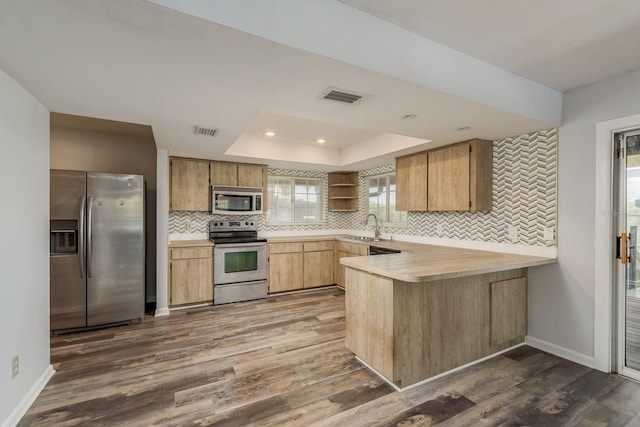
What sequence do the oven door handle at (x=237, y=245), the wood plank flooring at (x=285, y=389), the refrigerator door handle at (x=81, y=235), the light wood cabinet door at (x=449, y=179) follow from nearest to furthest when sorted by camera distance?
the wood plank flooring at (x=285, y=389) < the refrigerator door handle at (x=81, y=235) < the light wood cabinet door at (x=449, y=179) < the oven door handle at (x=237, y=245)

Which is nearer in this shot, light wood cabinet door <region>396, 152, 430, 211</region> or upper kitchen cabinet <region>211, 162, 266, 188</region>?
light wood cabinet door <region>396, 152, 430, 211</region>

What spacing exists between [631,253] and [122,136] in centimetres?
599

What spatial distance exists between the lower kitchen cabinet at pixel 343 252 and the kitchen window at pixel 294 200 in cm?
93

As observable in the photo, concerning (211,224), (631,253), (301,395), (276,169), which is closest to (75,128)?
(211,224)

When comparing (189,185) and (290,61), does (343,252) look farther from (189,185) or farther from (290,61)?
(290,61)

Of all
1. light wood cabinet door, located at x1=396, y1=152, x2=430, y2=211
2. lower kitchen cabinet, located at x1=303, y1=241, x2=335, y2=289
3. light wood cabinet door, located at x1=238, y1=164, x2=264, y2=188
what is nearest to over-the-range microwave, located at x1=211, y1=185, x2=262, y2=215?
light wood cabinet door, located at x1=238, y1=164, x2=264, y2=188

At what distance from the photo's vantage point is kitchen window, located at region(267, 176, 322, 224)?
17.7 feet

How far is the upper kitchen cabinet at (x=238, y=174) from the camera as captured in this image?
4.55m

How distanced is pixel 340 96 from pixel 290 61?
0.58 meters

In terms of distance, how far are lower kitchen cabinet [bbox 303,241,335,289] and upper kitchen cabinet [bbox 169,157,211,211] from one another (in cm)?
179

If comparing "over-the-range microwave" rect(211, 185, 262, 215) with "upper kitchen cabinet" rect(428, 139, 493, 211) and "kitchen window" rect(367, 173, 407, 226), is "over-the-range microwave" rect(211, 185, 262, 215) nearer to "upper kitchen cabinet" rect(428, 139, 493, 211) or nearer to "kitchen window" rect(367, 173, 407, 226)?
"kitchen window" rect(367, 173, 407, 226)

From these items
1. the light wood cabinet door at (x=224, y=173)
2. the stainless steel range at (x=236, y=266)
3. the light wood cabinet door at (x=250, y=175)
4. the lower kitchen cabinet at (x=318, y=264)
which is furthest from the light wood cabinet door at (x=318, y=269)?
the light wood cabinet door at (x=224, y=173)

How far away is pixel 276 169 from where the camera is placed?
5348mm

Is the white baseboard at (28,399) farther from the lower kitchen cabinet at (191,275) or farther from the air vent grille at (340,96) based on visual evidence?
the air vent grille at (340,96)
